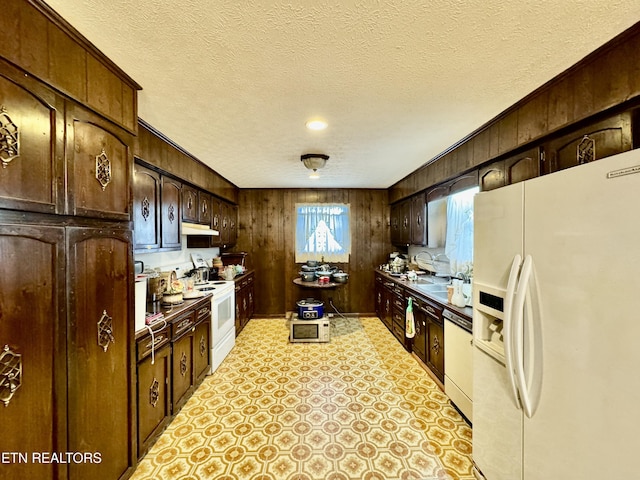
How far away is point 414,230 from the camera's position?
429 cm

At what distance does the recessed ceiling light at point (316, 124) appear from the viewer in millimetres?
2216

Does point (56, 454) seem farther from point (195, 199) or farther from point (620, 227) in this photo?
point (195, 199)

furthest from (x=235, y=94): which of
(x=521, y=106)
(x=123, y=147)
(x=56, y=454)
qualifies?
(x=56, y=454)

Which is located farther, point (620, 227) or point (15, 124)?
point (15, 124)

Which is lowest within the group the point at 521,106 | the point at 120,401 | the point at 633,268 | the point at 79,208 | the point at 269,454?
the point at 269,454

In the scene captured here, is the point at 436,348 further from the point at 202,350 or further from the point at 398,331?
the point at 202,350

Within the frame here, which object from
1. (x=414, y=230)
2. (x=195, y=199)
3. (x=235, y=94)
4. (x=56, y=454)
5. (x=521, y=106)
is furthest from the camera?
(x=414, y=230)

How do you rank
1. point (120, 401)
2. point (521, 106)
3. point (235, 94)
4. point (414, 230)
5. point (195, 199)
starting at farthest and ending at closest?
point (414, 230) → point (195, 199) → point (521, 106) → point (235, 94) → point (120, 401)

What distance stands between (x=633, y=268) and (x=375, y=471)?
71.9 inches

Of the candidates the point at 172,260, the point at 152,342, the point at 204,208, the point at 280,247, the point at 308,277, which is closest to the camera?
the point at 152,342

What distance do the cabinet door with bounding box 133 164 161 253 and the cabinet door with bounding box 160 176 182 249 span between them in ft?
0.28

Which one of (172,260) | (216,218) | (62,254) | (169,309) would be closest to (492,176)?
(62,254)

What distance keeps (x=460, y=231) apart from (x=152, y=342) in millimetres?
3329

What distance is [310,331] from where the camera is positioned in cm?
408
